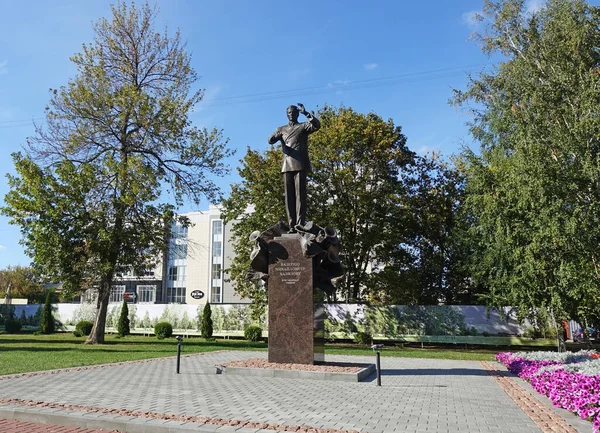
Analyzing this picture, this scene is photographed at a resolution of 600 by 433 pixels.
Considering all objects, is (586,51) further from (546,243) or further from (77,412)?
(77,412)

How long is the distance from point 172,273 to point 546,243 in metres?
53.9

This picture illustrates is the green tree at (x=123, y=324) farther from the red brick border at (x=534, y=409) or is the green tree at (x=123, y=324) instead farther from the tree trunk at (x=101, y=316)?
the red brick border at (x=534, y=409)

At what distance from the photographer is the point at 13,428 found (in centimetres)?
596

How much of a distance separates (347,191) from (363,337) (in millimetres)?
7967

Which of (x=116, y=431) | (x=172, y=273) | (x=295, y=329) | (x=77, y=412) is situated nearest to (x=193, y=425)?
(x=116, y=431)

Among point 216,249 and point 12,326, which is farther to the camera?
point 216,249

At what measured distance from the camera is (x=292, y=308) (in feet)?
34.8

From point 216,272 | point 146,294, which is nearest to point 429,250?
point 216,272

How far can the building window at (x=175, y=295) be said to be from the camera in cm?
6197

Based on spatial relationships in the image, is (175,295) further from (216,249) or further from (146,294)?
(216,249)

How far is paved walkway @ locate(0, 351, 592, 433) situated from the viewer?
5922mm

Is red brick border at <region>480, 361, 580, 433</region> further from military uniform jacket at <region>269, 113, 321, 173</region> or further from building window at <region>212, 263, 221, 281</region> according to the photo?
building window at <region>212, 263, 221, 281</region>

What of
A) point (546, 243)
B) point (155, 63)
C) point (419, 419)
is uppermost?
point (155, 63)

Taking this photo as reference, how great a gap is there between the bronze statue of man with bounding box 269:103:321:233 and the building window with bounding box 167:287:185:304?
53.0 meters
